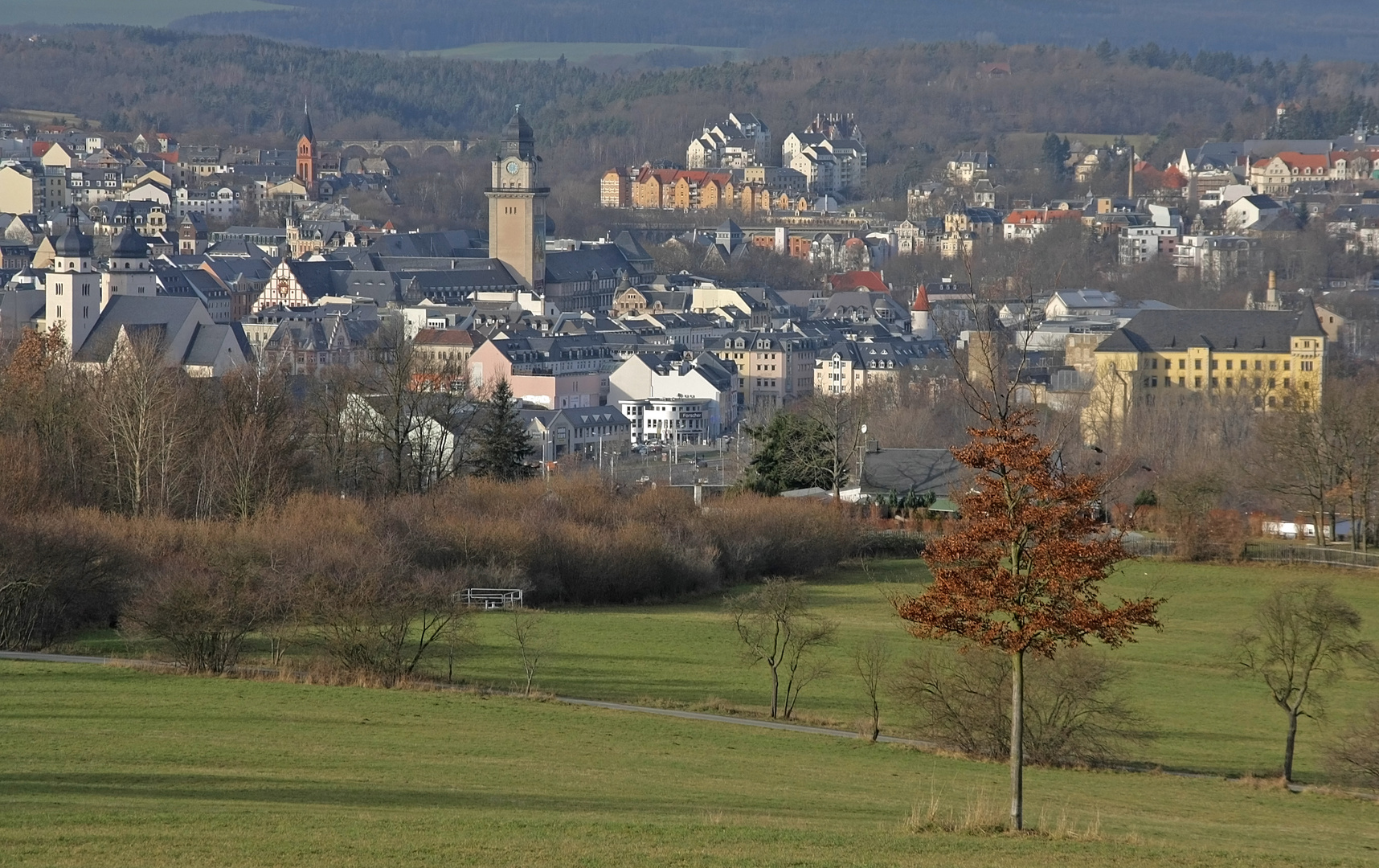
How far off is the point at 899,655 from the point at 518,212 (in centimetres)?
8547

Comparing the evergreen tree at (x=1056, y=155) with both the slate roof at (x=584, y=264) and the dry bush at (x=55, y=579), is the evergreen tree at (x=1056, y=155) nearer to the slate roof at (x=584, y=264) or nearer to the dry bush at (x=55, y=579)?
the slate roof at (x=584, y=264)

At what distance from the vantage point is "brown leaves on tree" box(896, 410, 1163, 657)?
16.0 meters

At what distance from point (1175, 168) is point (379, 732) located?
13926 cm

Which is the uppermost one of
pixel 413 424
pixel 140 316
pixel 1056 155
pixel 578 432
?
pixel 1056 155

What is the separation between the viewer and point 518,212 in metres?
114

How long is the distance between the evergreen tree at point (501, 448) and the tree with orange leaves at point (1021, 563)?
27790mm

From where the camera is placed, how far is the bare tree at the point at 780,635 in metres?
25.9

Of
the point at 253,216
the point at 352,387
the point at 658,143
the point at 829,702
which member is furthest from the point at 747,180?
the point at 829,702

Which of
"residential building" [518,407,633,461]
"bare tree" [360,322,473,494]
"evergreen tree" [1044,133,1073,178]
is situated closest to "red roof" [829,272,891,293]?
"residential building" [518,407,633,461]

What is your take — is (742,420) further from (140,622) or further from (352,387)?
(140,622)

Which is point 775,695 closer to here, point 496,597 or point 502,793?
point 502,793

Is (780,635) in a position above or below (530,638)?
above

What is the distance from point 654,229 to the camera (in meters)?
142

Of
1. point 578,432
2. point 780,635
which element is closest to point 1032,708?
point 780,635
